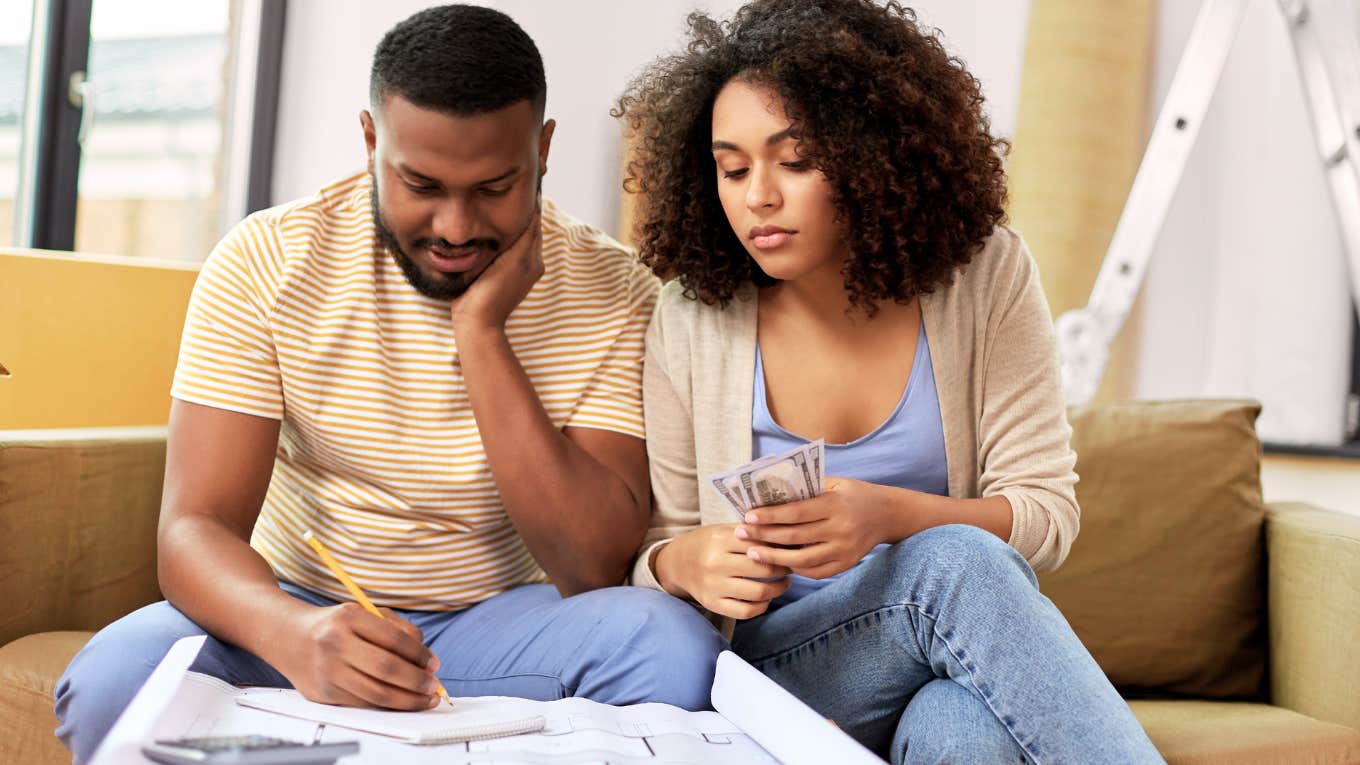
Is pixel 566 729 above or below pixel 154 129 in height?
below

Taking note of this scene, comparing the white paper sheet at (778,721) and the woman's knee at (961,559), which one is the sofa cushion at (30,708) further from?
the woman's knee at (961,559)

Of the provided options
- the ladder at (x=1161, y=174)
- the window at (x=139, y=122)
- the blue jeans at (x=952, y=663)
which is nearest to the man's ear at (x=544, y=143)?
the blue jeans at (x=952, y=663)

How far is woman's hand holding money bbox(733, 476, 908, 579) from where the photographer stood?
1.16 metres

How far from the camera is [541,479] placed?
1.39 meters

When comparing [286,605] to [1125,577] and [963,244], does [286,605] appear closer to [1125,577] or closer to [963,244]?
[963,244]

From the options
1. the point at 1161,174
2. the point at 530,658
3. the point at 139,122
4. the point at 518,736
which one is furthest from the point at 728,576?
the point at 139,122

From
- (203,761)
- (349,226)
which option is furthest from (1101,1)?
(203,761)

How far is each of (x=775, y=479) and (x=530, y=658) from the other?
361mm

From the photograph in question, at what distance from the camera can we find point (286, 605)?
45.7 inches

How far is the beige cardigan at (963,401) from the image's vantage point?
1352 mm

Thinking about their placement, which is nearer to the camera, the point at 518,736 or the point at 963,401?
the point at 518,736

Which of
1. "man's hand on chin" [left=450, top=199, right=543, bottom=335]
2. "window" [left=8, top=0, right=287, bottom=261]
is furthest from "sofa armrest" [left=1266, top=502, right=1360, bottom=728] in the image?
"window" [left=8, top=0, right=287, bottom=261]

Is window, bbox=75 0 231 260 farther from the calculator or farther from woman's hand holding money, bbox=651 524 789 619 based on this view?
the calculator

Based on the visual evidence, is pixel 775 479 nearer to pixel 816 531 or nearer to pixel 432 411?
pixel 816 531
